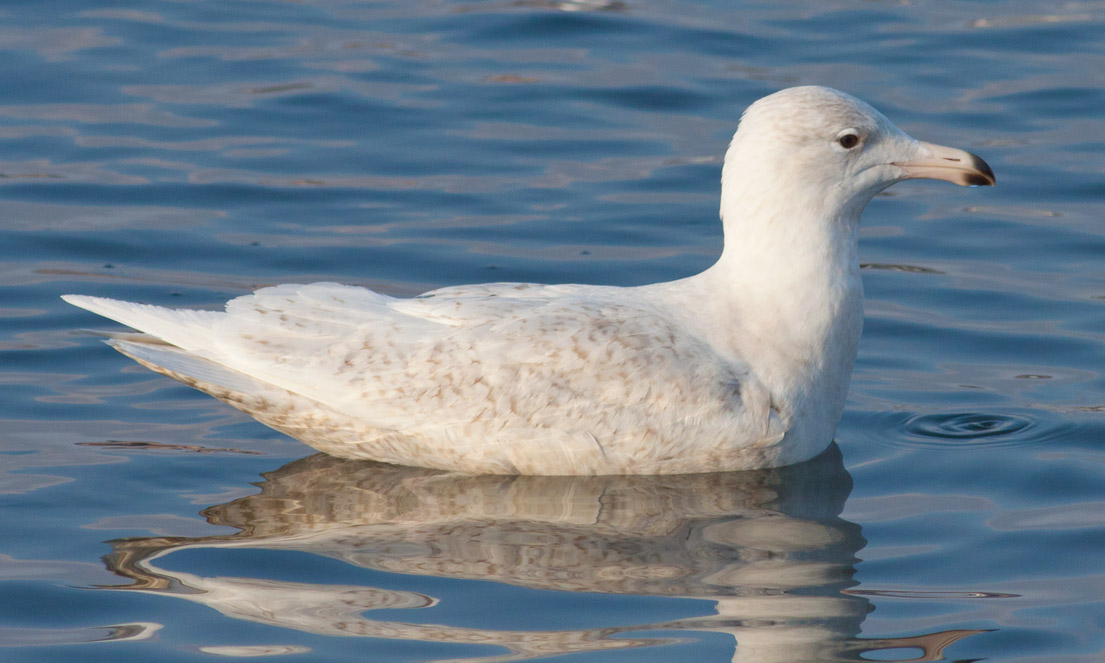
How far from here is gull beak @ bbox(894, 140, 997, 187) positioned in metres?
6.77

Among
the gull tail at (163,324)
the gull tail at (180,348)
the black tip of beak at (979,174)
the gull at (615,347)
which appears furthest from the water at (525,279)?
the black tip of beak at (979,174)

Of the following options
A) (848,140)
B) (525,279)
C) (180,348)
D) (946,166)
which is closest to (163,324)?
(180,348)

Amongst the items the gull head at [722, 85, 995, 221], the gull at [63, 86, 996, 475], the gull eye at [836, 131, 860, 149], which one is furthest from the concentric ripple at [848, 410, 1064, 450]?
the gull eye at [836, 131, 860, 149]

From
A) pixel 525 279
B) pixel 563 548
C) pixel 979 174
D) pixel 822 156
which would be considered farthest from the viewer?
pixel 525 279

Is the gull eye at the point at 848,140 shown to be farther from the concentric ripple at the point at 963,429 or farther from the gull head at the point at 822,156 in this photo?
the concentric ripple at the point at 963,429

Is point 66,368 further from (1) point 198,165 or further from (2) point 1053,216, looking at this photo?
(2) point 1053,216

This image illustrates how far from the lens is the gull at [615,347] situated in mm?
6383

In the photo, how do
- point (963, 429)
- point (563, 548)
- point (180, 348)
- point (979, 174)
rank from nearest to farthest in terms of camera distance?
point (563, 548), point (180, 348), point (979, 174), point (963, 429)

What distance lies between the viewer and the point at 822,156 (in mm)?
6602

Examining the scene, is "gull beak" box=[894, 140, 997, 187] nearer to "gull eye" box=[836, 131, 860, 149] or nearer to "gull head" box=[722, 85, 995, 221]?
"gull head" box=[722, 85, 995, 221]

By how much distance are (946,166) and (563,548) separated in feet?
7.37

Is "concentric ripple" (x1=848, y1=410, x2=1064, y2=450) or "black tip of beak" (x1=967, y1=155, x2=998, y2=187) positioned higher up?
"black tip of beak" (x1=967, y1=155, x2=998, y2=187)

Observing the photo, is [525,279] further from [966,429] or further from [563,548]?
[563,548]

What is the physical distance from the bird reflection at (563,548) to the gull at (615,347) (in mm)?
121
